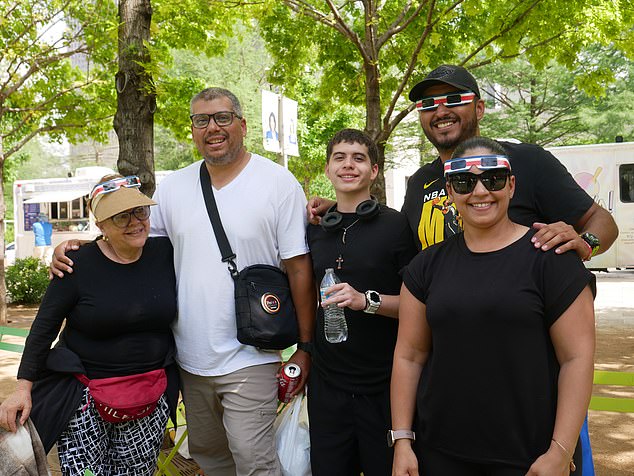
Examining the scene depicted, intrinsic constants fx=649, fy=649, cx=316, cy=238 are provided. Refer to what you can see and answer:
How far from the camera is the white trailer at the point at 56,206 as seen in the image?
26.2 meters

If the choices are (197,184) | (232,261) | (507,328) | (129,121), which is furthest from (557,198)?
(129,121)

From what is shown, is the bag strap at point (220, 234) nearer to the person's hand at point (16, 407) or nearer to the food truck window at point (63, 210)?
the person's hand at point (16, 407)

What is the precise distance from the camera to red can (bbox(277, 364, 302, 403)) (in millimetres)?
3447

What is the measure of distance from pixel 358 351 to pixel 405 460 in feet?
2.24

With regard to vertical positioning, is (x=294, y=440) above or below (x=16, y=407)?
below

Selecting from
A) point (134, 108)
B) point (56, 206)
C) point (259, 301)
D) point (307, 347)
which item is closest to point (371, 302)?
point (259, 301)

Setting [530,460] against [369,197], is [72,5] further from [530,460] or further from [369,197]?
[530,460]

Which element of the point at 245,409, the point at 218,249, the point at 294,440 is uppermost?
the point at 218,249

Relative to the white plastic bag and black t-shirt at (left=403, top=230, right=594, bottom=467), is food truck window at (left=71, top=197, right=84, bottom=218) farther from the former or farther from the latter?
black t-shirt at (left=403, top=230, right=594, bottom=467)

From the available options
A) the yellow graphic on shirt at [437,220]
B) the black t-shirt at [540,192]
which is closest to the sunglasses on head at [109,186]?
the yellow graphic on shirt at [437,220]

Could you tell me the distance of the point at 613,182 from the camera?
17.1 metres

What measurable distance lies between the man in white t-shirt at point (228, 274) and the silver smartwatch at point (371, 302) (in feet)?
1.99

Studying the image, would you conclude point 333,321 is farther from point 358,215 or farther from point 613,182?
point 613,182

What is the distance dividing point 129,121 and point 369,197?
9.64 ft
